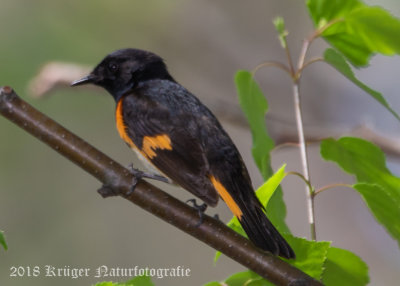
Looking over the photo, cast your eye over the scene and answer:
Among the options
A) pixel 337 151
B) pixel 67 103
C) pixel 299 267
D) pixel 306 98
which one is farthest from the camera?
pixel 67 103

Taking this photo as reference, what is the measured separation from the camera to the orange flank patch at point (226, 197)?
6.02ft

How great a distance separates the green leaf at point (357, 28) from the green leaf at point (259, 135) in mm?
310

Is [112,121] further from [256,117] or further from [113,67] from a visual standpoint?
[256,117]

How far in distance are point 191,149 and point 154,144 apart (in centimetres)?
15

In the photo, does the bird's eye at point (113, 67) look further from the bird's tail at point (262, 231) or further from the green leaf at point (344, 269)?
the green leaf at point (344, 269)

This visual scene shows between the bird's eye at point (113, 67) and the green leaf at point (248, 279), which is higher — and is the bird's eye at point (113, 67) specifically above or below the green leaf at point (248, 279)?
above

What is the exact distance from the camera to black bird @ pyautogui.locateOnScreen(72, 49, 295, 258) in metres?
1.83

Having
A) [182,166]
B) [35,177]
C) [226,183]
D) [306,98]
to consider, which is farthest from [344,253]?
[35,177]

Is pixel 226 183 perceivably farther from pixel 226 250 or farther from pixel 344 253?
pixel 344 253

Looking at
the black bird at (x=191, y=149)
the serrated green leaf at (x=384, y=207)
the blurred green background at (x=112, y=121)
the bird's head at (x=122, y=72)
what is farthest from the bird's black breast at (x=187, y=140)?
the blurred green background at (x=112, y=121)

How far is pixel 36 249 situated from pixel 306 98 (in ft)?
11.9

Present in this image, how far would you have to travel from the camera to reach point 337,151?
190 centimetres

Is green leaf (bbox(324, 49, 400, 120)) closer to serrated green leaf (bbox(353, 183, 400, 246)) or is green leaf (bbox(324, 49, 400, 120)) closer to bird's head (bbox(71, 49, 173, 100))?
serrated green leaf (bbox(353, 183, 400, 246))

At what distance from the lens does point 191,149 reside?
2029 millimetres
